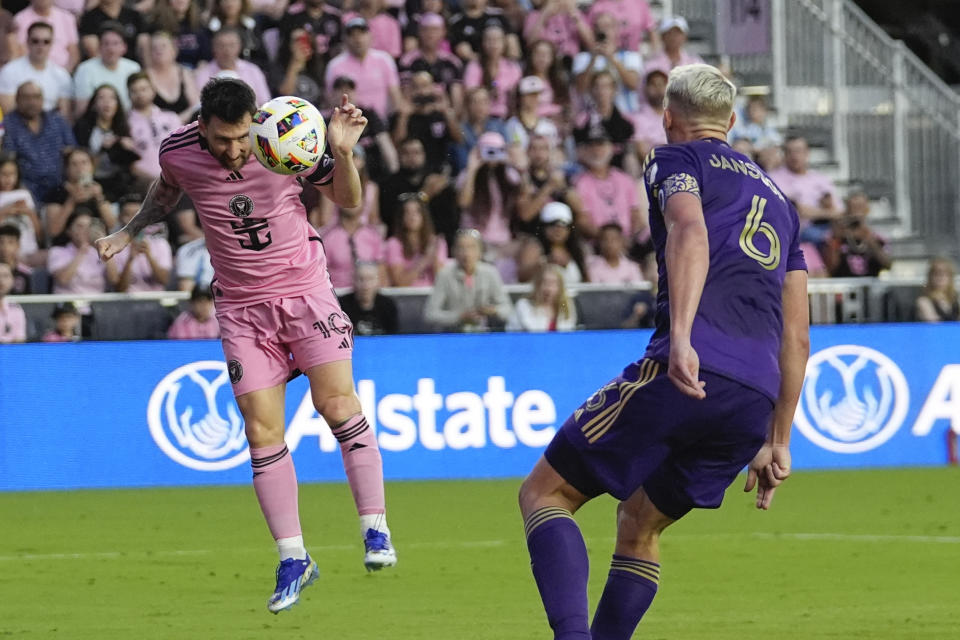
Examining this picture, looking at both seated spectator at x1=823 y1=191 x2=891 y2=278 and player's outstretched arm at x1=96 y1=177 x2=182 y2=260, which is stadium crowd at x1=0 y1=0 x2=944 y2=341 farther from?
player's outstretched arm at x1=96 y1=177 x2=182 y2=260

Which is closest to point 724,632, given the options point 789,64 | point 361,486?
point 361,486

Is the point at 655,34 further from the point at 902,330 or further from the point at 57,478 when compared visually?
the point at 57,478

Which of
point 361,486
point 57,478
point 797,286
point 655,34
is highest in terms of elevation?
point 655,34

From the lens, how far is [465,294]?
51.1ft

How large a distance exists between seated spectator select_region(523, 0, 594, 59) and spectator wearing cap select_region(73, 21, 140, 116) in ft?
15.4

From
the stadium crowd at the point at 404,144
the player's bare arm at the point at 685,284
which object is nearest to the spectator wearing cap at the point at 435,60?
the stadium crowd at the point at 404,144

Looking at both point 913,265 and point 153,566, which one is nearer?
point 153,566

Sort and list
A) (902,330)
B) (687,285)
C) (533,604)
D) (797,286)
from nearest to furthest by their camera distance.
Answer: (687,285) → (797,286) → (533,604) → (902,330)

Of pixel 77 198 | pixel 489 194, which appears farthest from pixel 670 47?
pixel 77 198

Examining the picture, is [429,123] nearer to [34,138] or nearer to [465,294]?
[465,294]

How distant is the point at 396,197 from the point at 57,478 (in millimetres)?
4538

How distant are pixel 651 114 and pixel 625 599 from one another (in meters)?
13.4

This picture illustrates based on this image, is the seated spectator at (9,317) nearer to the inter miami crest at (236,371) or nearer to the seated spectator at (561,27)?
the seated spectator at (561,27)

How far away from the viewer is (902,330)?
1549cm
